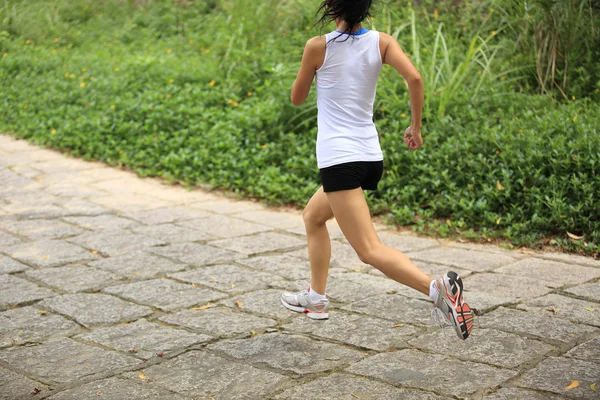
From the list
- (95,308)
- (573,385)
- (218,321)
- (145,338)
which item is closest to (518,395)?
(573,385)

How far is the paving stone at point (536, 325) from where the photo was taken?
10.9ft

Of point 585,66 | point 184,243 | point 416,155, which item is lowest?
point 184,243

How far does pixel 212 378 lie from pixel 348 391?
54 centimetres

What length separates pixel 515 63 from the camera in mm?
7047

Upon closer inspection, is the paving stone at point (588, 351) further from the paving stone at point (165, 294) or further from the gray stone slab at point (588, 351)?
the paving stone at point (165, 294)

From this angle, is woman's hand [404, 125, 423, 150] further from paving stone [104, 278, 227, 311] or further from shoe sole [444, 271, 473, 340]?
paving stone [104, 278, 227, 311]

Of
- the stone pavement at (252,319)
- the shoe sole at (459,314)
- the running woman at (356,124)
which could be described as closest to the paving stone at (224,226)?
the stone pavement at (252,319)

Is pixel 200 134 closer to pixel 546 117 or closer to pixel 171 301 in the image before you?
pixel 546 117

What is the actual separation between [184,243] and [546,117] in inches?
118

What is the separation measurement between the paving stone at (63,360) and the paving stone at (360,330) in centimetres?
83

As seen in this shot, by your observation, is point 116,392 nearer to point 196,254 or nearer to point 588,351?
point 588,351

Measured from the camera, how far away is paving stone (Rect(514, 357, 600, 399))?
8.98ft

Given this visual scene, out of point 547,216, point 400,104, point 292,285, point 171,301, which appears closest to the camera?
point 171,301

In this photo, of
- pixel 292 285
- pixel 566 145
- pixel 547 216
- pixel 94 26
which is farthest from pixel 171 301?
pixel 94 26
